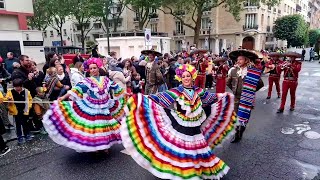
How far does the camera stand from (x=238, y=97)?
6.31 metres

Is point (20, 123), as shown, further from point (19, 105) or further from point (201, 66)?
point (201, 66)

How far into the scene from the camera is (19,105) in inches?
242

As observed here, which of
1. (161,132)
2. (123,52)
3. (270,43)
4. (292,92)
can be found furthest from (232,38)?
(161,132)

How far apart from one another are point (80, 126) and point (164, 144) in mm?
1789

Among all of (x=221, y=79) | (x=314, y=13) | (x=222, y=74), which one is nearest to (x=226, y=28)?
(x=221, y=79)

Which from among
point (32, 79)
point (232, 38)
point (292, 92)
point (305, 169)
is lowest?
point (305, 169)

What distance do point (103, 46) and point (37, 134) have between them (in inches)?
844

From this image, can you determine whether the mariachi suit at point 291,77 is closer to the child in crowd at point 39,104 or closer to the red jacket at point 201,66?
the red jacket at point 201,66

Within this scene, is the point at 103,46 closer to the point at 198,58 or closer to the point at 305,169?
the point at 198,58

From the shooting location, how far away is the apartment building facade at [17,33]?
26844 mm

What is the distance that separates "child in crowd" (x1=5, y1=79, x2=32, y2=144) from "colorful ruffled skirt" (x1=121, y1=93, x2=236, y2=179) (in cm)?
340

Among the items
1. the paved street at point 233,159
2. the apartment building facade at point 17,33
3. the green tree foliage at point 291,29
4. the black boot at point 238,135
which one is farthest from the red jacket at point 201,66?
the green tree foliage at point 291,29

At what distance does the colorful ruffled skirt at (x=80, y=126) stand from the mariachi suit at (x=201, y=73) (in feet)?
24.3

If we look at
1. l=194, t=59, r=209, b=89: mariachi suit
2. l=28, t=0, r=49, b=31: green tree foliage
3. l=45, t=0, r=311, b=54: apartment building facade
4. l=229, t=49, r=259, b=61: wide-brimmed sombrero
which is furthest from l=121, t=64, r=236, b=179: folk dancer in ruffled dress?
l=28, t=0, r=49, b=31: green tree foliage
